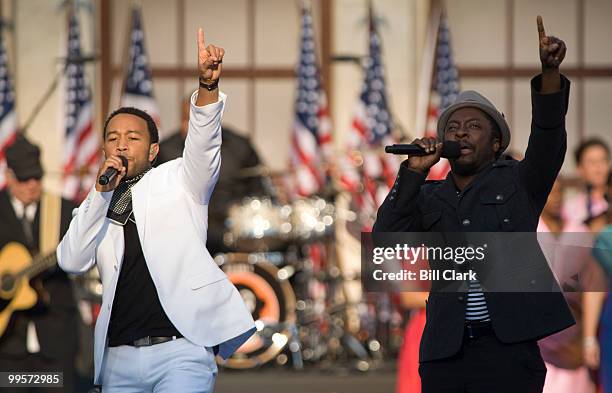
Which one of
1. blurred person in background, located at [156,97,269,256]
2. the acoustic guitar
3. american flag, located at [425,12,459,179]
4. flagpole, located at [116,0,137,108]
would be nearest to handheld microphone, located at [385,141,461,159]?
the acoustic guitar

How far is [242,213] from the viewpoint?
13.2 meters

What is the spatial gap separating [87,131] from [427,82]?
12.0ft

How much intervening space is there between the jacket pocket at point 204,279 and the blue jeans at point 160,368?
0.68ft

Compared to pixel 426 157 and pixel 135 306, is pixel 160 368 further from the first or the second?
pixel 426 157

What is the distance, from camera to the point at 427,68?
16.3 metres

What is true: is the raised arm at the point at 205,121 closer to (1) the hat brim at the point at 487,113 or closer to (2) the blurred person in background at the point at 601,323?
(1) the hat brim at the point at 487,113

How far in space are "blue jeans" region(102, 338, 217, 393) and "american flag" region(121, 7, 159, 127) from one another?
9.69 metres

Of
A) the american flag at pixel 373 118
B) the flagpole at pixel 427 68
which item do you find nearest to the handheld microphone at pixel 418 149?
the american flag at pixel 373 118

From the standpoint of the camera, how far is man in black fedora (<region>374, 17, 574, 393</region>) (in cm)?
520

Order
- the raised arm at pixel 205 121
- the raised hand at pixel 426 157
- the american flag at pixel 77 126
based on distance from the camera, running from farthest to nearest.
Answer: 1. the american flag at pixel 77 126
2. the raised arm at pixel 205 121
3. the raised hand at pixel 426 157

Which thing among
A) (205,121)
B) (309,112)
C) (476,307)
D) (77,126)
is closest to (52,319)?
(205,121)

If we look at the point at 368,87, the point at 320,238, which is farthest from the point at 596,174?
the point at 368,87

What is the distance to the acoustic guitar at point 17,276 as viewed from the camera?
910 centimetres

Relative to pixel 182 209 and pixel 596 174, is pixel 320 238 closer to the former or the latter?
pixel 596 174
